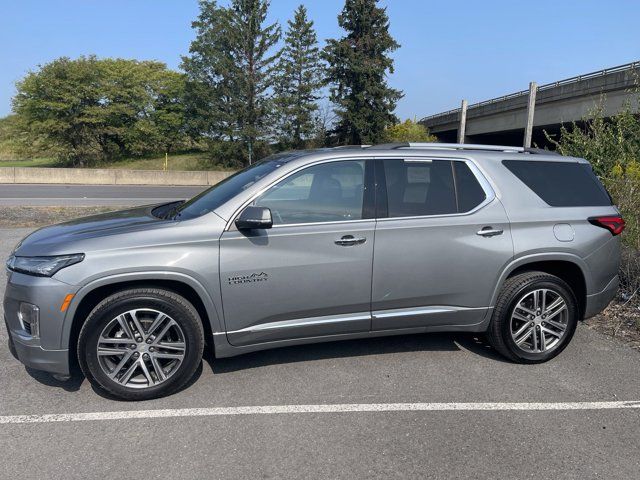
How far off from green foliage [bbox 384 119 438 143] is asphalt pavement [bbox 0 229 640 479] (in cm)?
4181

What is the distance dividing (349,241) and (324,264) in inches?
10.1

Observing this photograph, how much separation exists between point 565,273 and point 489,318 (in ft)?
2.91

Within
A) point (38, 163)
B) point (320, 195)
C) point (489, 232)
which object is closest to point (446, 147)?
point (489, 232)

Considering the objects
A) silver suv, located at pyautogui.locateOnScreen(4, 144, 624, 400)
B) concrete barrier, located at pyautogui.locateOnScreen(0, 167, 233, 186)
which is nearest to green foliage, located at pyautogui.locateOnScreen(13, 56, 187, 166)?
concrete barrier, located at pyautogui.locateOnScreen(0, 167, 233, 186)

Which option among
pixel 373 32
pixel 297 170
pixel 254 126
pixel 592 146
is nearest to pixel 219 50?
pixel 254 126

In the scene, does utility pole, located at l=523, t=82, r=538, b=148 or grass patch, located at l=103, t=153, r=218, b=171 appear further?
grass patch, located at l=103, t=153, r=218, b=171

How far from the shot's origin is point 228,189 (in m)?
4.04

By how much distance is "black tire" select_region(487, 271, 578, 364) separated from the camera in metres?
4.10

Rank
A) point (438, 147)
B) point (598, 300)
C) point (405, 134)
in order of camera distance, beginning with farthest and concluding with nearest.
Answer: point (405, 134), point (598, 300), point (438, 147)

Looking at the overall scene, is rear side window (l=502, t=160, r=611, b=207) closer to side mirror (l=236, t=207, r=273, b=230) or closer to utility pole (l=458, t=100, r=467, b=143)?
side mirror (l=236, t=207, r=273, b=230)

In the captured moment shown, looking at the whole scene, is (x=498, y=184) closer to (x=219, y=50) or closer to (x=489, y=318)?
(x=489, y=318)

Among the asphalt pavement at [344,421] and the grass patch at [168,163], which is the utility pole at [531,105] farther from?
the asphalt pavement at [344,421]

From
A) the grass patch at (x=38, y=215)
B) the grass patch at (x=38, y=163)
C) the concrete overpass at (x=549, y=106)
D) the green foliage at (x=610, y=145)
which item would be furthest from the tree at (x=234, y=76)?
the green foliage at (x=610, y=145)

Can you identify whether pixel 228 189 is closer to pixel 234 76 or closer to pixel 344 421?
pixel 344 421
